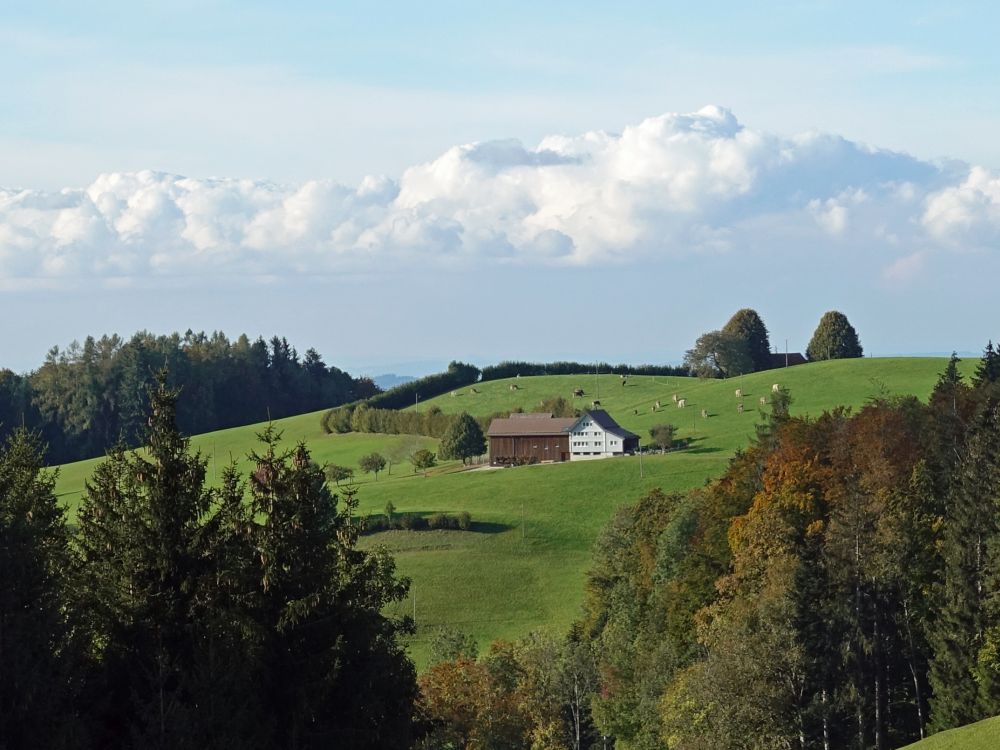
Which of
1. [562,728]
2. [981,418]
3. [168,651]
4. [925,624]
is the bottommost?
[562,728]

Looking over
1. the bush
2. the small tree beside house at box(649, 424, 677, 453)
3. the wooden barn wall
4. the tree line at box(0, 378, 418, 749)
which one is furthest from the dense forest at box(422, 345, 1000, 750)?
the wooden barn wall

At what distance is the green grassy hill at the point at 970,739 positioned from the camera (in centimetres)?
3753

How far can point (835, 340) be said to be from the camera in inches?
6841

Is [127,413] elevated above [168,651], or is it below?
above

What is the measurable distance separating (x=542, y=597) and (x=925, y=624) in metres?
35.7

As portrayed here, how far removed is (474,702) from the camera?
55.1m

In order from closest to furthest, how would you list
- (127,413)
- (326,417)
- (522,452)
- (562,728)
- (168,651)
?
1. (168,651)
2. (562,728)
3. (522,452)
4. (326,417)
5. (127,413)

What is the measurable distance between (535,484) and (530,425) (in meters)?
20.5

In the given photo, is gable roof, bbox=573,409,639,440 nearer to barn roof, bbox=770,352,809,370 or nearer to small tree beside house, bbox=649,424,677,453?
small tree beside house, bbox=649,424,677,453

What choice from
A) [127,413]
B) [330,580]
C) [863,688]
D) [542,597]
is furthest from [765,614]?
[127,413]

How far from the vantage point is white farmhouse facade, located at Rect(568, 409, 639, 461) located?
127081 mm

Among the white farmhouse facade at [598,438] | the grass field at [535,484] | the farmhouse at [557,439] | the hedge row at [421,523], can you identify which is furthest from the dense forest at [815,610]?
the farmhouse at [557,439]

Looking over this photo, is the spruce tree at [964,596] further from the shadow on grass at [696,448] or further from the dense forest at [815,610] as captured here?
the shadow on grass at [696,448]

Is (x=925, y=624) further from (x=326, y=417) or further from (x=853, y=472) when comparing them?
(x=326, y=417)
